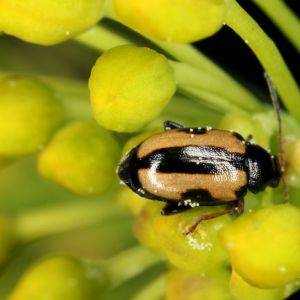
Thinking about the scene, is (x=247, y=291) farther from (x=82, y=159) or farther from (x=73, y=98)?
(x=73, y=98)

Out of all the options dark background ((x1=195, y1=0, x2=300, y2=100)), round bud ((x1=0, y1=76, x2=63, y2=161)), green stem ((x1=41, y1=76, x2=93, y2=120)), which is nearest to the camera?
round bud ((x1=0, y1=76, x2=63, y2=161))

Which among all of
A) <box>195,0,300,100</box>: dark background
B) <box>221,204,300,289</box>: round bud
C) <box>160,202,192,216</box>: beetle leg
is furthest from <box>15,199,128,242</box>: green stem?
<box>221,204,300,289</box>: round bud

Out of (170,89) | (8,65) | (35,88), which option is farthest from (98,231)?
(170,89)

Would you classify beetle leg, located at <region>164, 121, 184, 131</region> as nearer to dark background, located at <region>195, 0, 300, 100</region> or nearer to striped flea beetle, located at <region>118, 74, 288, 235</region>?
striped flea beetle, located at <region>118, 74, 288, 235</region>

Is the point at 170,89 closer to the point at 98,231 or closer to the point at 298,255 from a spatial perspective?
the point at 298,255

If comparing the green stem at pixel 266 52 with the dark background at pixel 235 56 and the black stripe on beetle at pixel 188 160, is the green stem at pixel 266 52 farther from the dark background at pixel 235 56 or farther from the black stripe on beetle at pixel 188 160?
the dark background at pixel 235 56

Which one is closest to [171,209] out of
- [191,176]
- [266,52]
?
[191,176]
